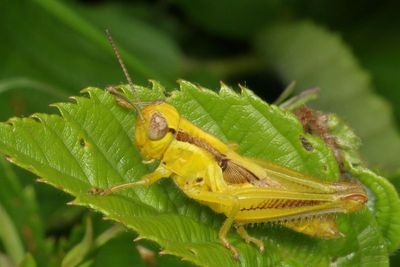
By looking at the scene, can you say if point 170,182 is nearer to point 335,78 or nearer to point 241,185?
point 241,185

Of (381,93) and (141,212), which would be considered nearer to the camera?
(141,212)

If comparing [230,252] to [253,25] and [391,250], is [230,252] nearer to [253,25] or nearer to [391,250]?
[391,250]

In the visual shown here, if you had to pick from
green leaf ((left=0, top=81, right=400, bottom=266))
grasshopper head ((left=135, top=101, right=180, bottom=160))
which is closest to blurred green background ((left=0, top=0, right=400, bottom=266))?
green leaf ((left=0, top=81, right=400, bottom=266))

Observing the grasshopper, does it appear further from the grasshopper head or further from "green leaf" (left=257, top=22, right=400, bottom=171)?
"green leaf" (left=257, top=22, right=400, bottom=171)

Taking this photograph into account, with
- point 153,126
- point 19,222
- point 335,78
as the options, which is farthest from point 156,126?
point 335,78

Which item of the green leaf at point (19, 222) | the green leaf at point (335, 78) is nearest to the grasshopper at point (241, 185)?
the green leaf at point (19, 222)

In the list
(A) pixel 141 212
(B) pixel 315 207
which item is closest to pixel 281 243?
(B) pixel 315 207
